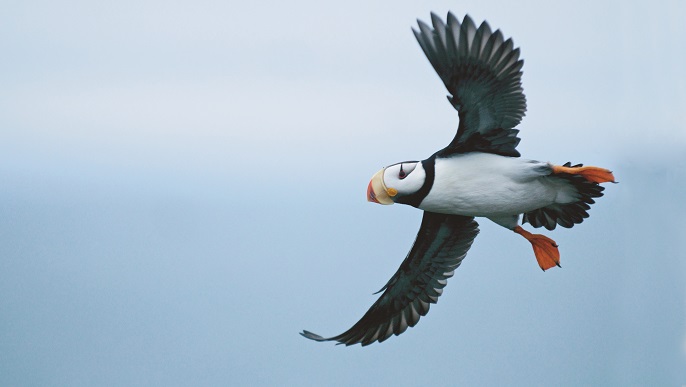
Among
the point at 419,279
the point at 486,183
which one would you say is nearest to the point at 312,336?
the point at 419,279

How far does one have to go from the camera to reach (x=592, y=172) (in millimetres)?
5273

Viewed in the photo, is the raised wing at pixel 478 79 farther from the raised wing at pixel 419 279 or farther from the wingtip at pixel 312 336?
the wingtip at pixel 312 336

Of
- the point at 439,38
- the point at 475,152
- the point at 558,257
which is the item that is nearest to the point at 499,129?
the point at 475,152

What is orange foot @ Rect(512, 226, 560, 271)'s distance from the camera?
6.07 metres

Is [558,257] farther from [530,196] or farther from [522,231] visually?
[530,196]

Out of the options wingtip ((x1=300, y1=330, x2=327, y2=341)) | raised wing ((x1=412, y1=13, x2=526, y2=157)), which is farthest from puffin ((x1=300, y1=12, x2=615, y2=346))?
wingtip ((x1=300, y1=330, x2=327, y2=341))

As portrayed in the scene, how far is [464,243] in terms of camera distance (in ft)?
20.7

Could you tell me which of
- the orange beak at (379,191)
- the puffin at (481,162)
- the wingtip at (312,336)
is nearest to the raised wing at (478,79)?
the puffin at (481,162)

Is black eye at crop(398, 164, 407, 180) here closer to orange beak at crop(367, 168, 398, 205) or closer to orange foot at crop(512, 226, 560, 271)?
orange beak at crop(367, 168, 398, 205)

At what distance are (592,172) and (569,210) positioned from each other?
56cm

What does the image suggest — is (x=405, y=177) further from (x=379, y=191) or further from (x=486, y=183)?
(x=486, y=183)

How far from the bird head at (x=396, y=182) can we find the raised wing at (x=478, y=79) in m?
0.23

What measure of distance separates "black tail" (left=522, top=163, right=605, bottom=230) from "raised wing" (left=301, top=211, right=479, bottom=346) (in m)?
0.47

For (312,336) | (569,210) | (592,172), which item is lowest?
(312,336)
